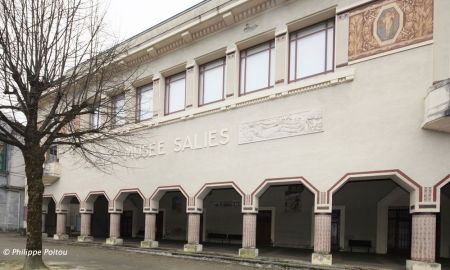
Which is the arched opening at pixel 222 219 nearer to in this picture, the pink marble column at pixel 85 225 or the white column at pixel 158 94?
the white column at pixel 158 94

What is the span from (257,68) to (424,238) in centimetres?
807

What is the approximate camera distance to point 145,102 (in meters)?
23.4

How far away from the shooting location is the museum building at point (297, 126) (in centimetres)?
1334

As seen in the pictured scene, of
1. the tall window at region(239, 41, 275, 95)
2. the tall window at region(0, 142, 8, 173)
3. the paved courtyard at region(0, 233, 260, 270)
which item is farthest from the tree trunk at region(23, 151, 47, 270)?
the tall window at region(0, 142, 8, 173)

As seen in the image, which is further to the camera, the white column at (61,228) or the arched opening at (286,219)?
the white column at (61,228)

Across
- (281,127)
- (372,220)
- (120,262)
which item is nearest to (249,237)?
(281,127)

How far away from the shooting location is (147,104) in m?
23.2

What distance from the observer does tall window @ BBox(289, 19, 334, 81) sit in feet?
52.3

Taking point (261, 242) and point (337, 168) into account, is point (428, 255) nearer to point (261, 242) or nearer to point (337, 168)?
point (337, 168)

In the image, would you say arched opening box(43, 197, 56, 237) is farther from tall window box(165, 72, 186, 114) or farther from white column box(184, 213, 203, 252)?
white column box(184, 213, 203, 252)

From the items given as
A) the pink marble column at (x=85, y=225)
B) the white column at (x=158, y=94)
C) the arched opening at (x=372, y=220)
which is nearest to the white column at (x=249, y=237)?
the arched opening at (x=372, y=220)

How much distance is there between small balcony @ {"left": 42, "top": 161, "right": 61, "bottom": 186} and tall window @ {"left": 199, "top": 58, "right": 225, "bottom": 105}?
1243 cm

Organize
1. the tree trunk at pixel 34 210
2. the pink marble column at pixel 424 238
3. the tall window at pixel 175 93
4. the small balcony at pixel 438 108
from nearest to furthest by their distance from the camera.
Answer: the small balcony at pixel 438 108 < the pink marble column at pixel 424 238 < the tree trunk at pixel 34 210 < the tall window at pixel 175 93

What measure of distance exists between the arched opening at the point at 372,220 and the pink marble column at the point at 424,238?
15.9 ft
